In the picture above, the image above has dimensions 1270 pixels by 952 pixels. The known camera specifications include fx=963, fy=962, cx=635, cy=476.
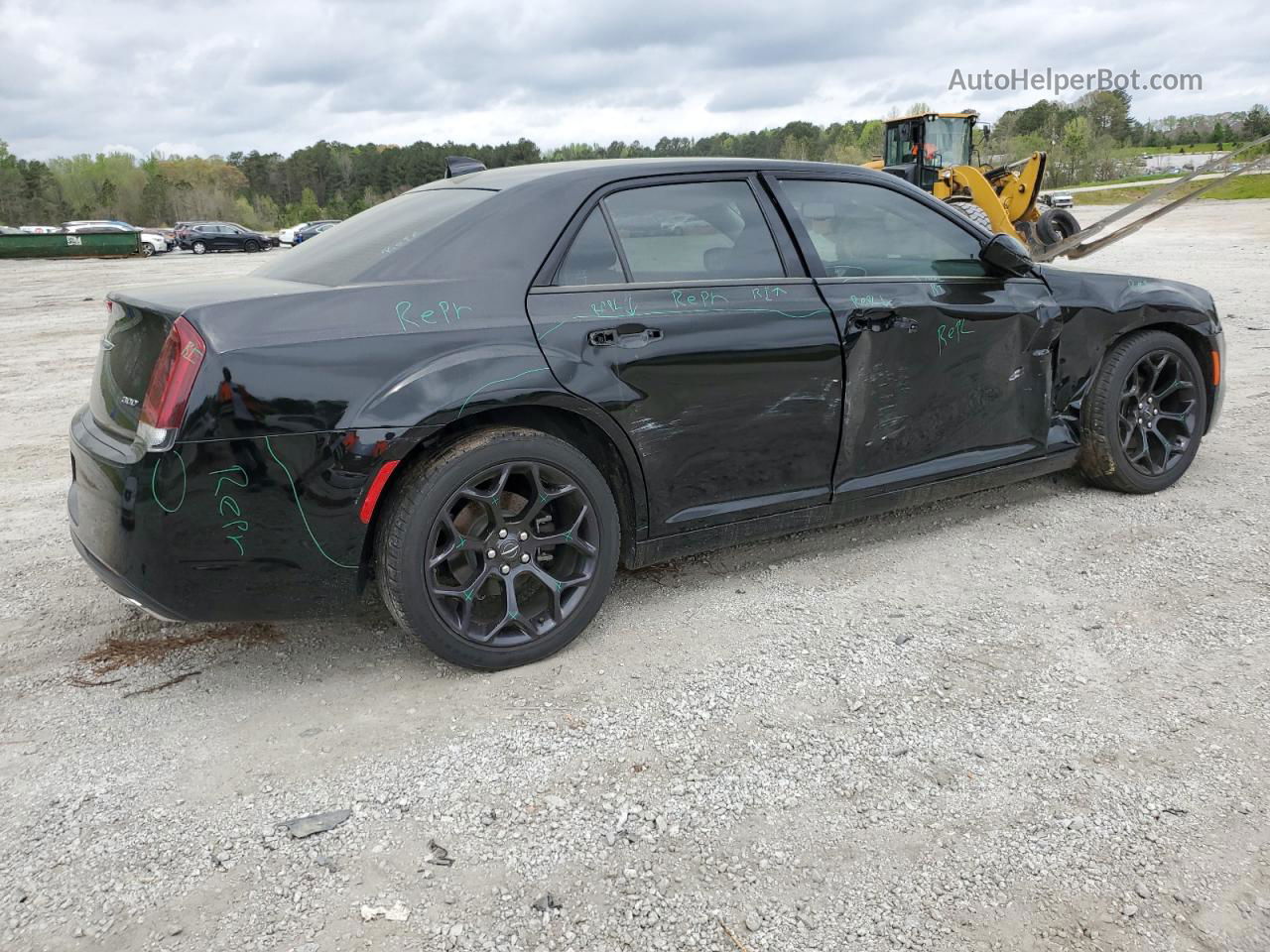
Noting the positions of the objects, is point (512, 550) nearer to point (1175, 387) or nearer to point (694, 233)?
point (694, 233)

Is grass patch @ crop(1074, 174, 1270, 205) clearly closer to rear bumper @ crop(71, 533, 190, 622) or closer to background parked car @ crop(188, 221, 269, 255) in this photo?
background parked car @ crop(188, 221, 269, 255)

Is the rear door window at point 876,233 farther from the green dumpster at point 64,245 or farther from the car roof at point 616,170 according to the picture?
the green dumpster at point 64,245

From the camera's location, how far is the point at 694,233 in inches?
137

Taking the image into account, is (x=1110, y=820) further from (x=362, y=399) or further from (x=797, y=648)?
(x=362, y=399)

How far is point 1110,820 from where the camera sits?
7.77ft

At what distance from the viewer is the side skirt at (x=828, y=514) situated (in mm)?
3463

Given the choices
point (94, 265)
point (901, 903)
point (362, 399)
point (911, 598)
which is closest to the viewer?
point (901, 903)

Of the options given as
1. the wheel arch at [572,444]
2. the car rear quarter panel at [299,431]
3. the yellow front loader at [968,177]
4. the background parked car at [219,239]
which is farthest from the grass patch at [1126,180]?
the car rear quarter panel at [299,431]

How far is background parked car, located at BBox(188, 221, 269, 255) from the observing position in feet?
137

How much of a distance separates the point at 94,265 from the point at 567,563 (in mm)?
32869

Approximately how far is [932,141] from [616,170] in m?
17.0

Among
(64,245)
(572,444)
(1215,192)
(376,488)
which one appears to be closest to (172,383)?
(376,488)

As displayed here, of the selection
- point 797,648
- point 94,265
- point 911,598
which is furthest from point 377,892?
point 94,265

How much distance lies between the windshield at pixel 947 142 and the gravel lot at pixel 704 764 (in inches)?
628
